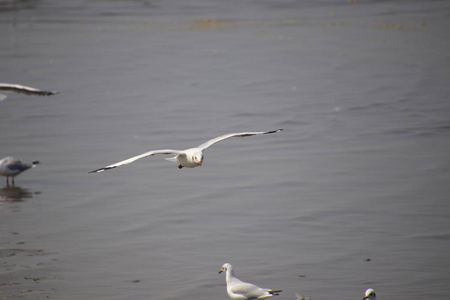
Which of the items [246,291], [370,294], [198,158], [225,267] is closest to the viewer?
[370,294]

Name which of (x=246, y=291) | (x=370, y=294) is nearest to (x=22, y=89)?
(x=246, y=291)

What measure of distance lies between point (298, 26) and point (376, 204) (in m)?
20.9

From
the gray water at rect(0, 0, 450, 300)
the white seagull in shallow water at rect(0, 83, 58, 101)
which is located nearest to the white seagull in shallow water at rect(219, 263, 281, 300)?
the gray water at rect(0, 0, 450, 300)

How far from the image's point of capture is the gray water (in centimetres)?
1107

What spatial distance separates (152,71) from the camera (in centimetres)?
2738

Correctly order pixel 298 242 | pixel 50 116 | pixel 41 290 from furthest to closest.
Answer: pixel 50 116, pixel 298 242, pixel 41 290

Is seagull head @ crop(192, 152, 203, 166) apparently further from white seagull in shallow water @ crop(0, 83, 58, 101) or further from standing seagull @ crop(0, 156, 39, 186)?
standing seagull @ crop(0, 156, 39, 186)

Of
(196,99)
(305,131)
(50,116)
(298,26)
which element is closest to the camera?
(305,131)

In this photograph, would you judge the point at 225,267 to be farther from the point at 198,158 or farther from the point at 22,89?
the point at 22,89

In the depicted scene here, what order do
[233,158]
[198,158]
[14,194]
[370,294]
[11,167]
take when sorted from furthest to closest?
[233,158]
[11,167]
[14,194]
[198,158]
[370,294]

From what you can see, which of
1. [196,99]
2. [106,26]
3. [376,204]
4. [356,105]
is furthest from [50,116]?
[106,26]

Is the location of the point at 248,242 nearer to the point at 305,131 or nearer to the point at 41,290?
the point at 41,290

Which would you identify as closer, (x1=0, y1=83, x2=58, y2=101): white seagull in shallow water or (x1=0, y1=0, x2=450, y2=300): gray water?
(x1=0, y1=0, x2=450, y2=300): gray water

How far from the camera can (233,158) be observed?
56.2 ft
